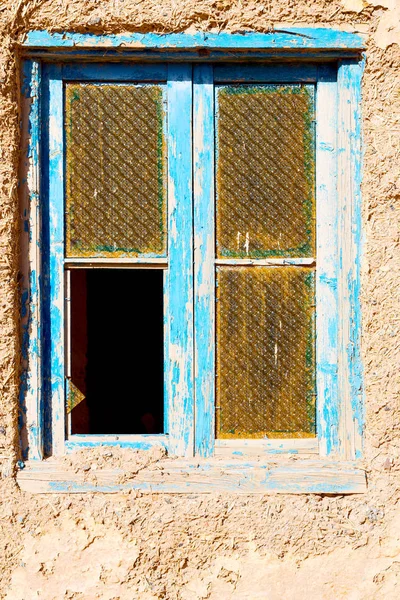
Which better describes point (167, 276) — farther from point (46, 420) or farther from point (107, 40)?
point (107, 40)

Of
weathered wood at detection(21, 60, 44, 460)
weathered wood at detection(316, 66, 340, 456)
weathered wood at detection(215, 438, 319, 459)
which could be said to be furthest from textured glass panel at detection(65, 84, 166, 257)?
weathered wood at detection(215, 438, 319, 459)

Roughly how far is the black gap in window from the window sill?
347 cm

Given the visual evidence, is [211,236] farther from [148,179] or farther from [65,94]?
[65,94]

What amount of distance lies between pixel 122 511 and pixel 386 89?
1886mm

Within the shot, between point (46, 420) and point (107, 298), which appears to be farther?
point (107, 298)

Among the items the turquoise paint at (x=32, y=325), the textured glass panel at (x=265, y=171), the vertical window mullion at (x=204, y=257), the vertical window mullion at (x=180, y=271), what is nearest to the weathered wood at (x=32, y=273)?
the turquoise paint at (x=32, y=325)

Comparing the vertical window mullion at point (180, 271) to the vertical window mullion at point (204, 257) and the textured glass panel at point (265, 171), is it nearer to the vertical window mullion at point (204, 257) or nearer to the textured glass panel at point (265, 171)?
the vertical window mullion at point (204, 257)

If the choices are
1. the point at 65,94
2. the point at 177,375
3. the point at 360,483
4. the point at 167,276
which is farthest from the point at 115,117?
the point at 360,483

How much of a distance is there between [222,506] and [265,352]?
613 millimetres

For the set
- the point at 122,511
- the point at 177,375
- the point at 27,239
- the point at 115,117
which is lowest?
the point at 122,511

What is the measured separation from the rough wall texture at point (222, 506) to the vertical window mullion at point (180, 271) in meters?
0.23

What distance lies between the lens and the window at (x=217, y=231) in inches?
108

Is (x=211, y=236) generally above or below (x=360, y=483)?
above

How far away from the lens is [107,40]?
8.73 ft
